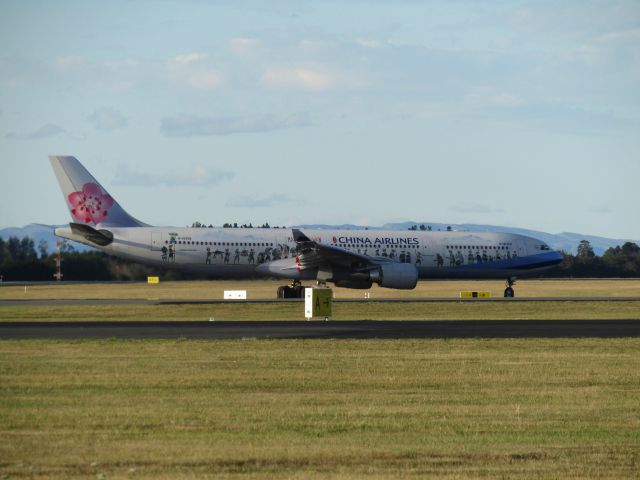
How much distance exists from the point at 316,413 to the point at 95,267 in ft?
270

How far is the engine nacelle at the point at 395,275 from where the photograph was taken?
2158 inches

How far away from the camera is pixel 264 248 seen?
57375mm

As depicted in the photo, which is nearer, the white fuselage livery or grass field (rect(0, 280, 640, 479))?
grass field (rect(0, 280, 640, 479))

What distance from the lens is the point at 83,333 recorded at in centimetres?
3105

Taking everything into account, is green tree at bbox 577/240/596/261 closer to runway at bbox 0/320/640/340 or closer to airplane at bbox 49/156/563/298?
airplane at bbox 49/156/563/298

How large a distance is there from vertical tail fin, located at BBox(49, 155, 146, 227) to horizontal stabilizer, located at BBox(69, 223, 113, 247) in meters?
1.53

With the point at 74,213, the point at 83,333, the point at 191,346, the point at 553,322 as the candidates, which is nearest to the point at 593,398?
the point at 191,346

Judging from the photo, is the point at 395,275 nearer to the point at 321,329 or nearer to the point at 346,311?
the point at 346,311

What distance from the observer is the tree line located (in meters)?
88.6

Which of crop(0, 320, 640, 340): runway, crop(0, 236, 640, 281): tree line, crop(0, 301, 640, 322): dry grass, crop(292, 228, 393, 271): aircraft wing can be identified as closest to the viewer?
crop(0, 320, 640, 340): runway

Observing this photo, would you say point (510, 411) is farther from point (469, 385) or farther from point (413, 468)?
point (413, 468)

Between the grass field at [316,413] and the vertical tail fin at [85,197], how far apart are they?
33.0 m

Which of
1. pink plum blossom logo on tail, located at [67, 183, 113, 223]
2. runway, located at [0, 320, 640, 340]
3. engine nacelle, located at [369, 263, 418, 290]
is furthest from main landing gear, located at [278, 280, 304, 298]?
runway, located at [0, 320, 640, 340]

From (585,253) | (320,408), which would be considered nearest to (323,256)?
(320,408)
